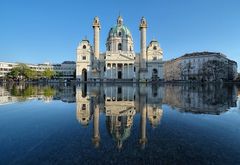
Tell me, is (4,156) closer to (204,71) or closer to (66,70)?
(204,71)

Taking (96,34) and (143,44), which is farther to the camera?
(143,44)

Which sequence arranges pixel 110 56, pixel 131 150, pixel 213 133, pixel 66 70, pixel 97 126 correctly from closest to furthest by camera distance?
pixel 131 150
pixel 213 133
pixel 97 126
pixel 110 56
pixel 66 70

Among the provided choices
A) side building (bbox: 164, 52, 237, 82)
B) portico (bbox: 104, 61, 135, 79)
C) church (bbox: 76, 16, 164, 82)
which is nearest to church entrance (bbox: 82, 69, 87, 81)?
church (bbox: 76, 16, 164, 82)

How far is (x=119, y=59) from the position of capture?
304 feet

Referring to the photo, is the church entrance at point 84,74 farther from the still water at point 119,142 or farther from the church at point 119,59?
the still water at point 119,142

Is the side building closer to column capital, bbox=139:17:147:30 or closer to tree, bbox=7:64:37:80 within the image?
column capital, bbox=139:17:147:30

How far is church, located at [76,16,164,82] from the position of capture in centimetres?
9324

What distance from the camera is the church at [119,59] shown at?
9324 centimetres

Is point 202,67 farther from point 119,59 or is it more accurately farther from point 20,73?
point 20,73

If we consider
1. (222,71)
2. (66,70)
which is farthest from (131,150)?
(66,70)

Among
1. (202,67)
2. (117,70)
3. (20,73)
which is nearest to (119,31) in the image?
(117,70)

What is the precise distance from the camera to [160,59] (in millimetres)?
99438

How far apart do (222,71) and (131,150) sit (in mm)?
106004

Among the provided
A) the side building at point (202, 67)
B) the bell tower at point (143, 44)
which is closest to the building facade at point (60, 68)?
the bell tower at point (143, 44)
